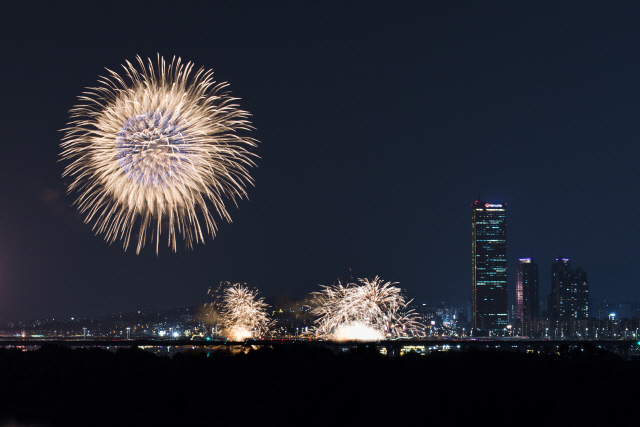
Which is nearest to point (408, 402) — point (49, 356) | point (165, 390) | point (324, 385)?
point (324, 385)

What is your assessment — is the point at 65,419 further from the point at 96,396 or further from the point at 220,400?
the point at 220,400

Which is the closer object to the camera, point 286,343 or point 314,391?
point 314,391

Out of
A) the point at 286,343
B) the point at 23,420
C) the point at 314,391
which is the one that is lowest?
the point at 23,420

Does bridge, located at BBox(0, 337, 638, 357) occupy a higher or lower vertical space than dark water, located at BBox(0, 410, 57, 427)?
higher

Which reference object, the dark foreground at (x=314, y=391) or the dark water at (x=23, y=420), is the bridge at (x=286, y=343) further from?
the dark water at (x=23, y=420)

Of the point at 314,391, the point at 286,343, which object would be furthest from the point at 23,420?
the point at 286,343

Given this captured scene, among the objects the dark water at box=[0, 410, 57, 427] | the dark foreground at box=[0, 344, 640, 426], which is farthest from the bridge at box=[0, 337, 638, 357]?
the dark water at box=[0, 410, 57, 427]

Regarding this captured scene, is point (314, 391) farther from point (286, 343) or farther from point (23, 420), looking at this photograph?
point (286, 343)

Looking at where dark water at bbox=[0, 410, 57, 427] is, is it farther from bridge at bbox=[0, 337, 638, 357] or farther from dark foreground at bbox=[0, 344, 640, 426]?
bridge at bbox=[0, 337, 638, 357]

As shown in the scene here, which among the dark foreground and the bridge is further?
the bridge
